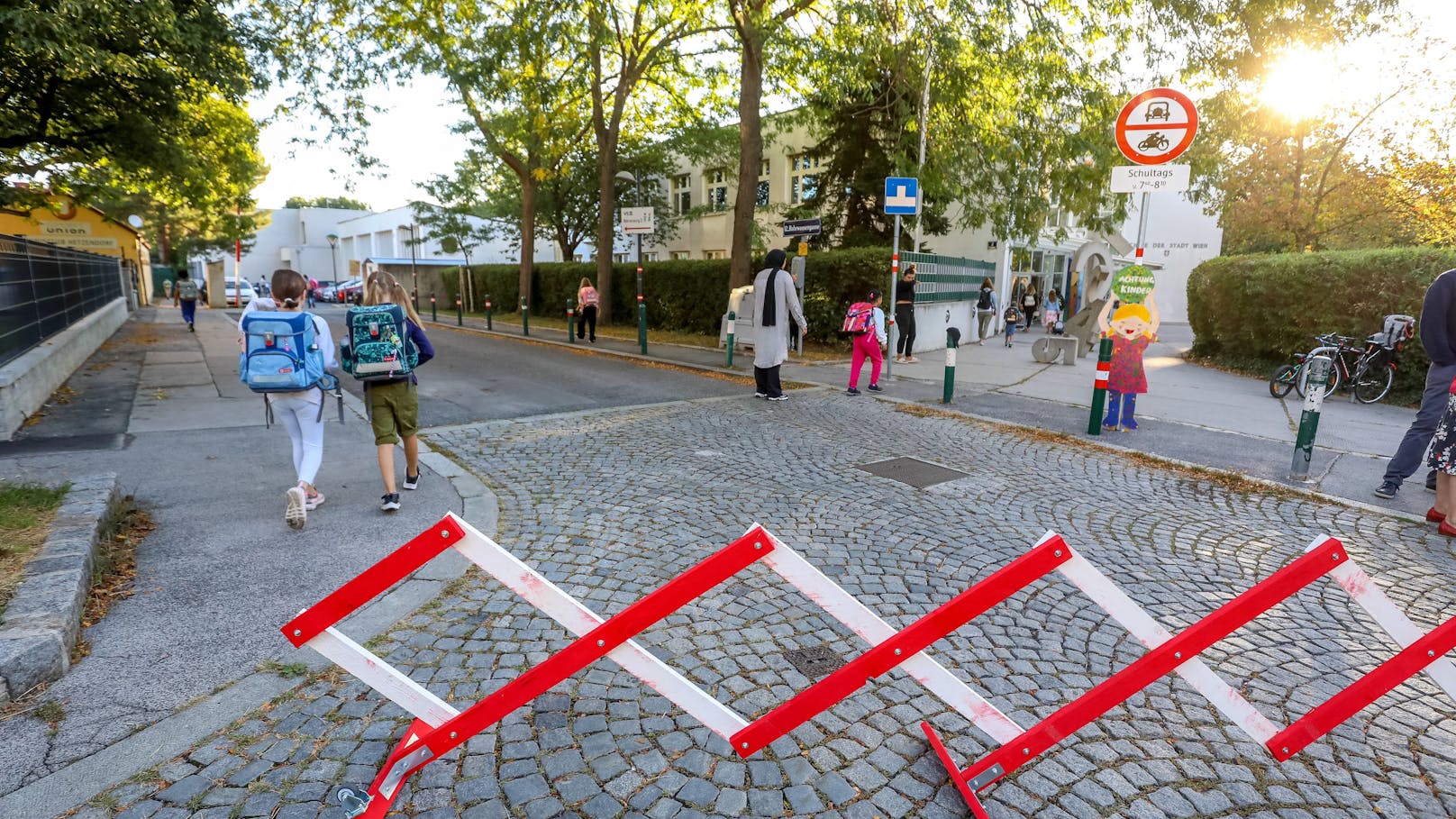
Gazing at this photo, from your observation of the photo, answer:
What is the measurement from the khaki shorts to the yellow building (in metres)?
17.5

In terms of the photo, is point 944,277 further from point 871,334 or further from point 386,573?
point 386,573

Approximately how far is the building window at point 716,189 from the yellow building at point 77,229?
66.1ft

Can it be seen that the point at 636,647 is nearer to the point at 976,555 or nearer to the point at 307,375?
the point at 976,555

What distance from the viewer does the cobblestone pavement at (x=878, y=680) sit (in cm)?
243

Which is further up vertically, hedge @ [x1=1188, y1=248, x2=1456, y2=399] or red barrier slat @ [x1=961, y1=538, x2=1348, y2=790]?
hedge @ [x1=1188, y1=248, x2=1456, y2=399]

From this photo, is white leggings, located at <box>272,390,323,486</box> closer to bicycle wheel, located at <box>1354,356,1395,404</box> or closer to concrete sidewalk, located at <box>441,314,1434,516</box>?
concrete sidewalk, located at <box>441,314,1434,516</box>

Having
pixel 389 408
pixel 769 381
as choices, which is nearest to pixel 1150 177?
pixel 769 381

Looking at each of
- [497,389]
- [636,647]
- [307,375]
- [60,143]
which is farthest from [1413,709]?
[60,143]

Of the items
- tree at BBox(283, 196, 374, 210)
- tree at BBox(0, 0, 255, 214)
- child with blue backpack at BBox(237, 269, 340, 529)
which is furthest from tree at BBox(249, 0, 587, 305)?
tree at BBox(283, 196, 374, 210)

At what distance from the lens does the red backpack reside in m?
9.99

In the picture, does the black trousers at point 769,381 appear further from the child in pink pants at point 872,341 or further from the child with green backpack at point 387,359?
the child with green backpack at point 387,359

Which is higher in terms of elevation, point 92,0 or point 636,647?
point 92,0

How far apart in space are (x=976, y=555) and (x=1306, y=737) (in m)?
2.15

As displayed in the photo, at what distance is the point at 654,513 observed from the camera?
5.15 metres
